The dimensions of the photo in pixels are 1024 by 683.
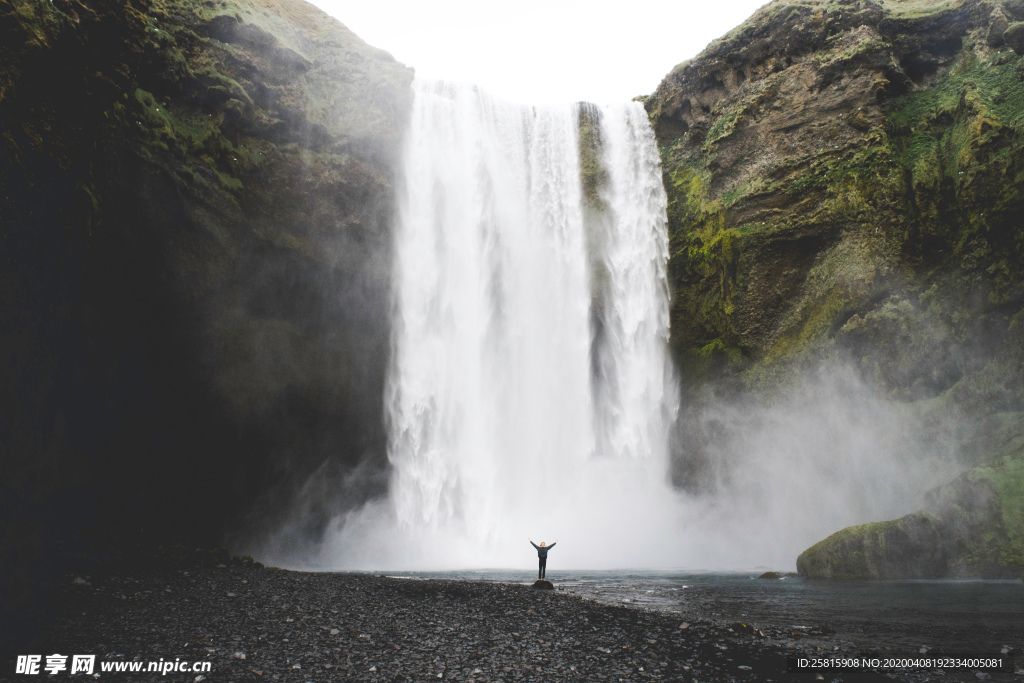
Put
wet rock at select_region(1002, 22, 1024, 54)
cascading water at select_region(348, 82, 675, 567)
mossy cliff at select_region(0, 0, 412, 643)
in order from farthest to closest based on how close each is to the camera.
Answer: cascading water at select_region(348, 82, 675, 567) → wet rock at select_region(1002, 22, 1024, 54) → mossy cliff at select_region(0, 0, 412, 643)

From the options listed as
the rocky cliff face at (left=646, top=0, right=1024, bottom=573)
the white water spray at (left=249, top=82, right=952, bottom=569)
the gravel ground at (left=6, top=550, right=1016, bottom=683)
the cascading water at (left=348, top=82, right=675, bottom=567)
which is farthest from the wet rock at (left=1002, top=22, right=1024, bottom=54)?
the gravel ground at (left=6, top=550, right=1016, bottom=683)

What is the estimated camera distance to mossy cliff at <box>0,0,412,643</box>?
10039 mm

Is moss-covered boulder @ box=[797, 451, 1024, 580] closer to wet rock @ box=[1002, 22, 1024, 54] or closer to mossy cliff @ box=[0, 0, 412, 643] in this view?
wet rock @ box=[1002, 22, 1024, 54]

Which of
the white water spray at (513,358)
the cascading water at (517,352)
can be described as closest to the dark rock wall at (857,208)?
the white water spray at (513,358)

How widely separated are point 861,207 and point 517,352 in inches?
523

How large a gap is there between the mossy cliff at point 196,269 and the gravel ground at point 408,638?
3.09 metres

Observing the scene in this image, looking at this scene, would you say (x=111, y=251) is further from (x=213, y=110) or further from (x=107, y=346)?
(x=213, y=110)

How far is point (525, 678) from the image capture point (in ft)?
17.5

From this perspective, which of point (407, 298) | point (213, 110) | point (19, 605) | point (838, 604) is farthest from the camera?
point (407, 298)

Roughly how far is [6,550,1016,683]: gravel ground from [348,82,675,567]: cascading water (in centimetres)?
1049

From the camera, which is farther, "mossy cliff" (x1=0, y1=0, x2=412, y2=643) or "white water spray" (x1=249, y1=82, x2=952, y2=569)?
"white water spray" (x1=249, y1=82, x2=952, y2=569)

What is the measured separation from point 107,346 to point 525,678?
15600 millimetres

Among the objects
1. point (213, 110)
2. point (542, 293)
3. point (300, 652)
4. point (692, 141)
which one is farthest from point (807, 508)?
point (213, 110)

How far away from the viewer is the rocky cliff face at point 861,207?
53.2 feet
